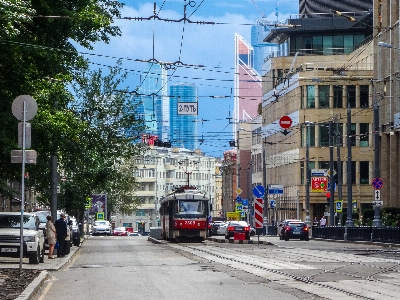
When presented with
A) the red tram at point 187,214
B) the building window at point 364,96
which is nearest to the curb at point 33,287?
the red tram at point 187,214

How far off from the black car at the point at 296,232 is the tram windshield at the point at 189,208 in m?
10.7

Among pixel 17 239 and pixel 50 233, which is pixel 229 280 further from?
pixel 50 233

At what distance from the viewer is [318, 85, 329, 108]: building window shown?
10966cm

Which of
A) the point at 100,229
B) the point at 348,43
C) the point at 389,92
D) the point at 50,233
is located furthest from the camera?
the point at 348,43

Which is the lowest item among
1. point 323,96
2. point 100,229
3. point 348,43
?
point 100,229

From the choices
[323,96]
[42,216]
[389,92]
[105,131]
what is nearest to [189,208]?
[105,131]

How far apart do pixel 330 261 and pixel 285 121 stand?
39978 millimetres

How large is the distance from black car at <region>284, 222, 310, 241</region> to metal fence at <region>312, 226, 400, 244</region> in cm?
124

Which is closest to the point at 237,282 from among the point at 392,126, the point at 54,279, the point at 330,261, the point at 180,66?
the point at 54,279

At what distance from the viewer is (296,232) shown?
73.6m

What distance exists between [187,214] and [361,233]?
10108 mm

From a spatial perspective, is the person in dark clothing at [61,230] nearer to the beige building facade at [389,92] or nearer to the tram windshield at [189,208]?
the tram windshield at [189,208]

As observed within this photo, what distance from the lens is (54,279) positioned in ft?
81.5

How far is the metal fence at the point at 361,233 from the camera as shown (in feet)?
177
